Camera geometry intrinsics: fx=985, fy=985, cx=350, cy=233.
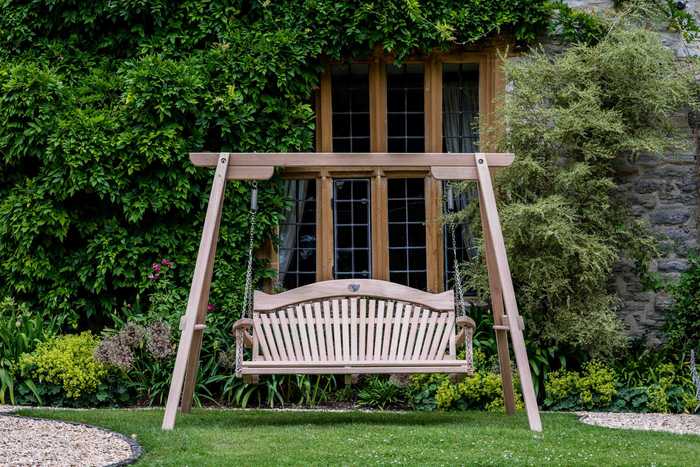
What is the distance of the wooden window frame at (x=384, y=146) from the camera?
28.4 ft

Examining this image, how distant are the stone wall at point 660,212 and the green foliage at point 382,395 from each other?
2.23 m

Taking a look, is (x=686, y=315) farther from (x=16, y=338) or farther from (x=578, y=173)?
(x=16, y=338)

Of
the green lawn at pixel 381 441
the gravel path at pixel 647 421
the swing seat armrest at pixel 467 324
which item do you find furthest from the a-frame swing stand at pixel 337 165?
the gravel path at pixel 647 421

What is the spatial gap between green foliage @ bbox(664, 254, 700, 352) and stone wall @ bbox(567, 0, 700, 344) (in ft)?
1.56

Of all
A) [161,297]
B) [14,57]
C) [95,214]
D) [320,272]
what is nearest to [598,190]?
[320,272]

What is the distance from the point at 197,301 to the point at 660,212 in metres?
4.58

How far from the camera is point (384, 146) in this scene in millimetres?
8711

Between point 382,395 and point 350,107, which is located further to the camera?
point 350,107

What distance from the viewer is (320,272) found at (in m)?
8.73

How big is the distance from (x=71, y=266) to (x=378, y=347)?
326 cm

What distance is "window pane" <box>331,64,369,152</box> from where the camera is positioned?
348 inches

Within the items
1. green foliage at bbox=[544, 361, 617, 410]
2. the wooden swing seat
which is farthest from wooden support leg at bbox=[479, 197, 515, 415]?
green foliage at bbox=[544, 361, 617, 410]

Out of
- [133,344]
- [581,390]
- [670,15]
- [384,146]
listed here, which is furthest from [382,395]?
[670,15]

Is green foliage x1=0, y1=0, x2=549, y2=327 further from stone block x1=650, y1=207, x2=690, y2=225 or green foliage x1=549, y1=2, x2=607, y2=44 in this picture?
stone block x1=650, y1=207, x2=690, y2=225
